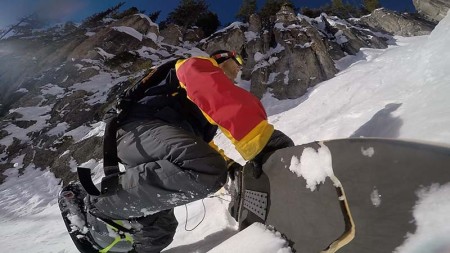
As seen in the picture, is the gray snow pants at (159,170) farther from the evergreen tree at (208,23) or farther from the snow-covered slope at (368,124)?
the evergreen tree at (208,23)

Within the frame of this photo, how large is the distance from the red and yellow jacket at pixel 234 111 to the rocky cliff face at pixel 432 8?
2466cm

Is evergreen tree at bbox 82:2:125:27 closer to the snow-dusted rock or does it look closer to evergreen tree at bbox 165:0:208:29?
evergreen tree at bbox 165:0:208:29

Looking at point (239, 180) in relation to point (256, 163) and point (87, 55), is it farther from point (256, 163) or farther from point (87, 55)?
point (87, 55)

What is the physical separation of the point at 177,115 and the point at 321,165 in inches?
50.4

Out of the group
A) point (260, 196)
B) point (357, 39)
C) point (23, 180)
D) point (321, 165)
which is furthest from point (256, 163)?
point (357, 39)

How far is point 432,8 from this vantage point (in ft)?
72.5

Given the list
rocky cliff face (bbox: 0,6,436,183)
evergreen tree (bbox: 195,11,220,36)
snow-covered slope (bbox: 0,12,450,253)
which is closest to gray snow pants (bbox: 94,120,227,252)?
snow-covered slope (bbox: 0,12,450,253)

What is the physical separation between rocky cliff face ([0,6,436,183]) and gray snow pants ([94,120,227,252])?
7267 mm

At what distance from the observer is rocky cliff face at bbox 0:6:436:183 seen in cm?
1113

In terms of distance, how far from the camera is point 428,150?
80 cm

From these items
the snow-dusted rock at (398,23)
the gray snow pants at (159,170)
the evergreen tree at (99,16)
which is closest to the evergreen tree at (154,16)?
the evergreen tree at (99,16)

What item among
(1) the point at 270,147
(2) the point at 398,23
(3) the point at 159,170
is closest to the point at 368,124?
(1) the point at 270,147

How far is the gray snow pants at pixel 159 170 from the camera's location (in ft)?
5.73

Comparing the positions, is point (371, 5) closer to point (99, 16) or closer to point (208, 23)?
point (208, 23)
